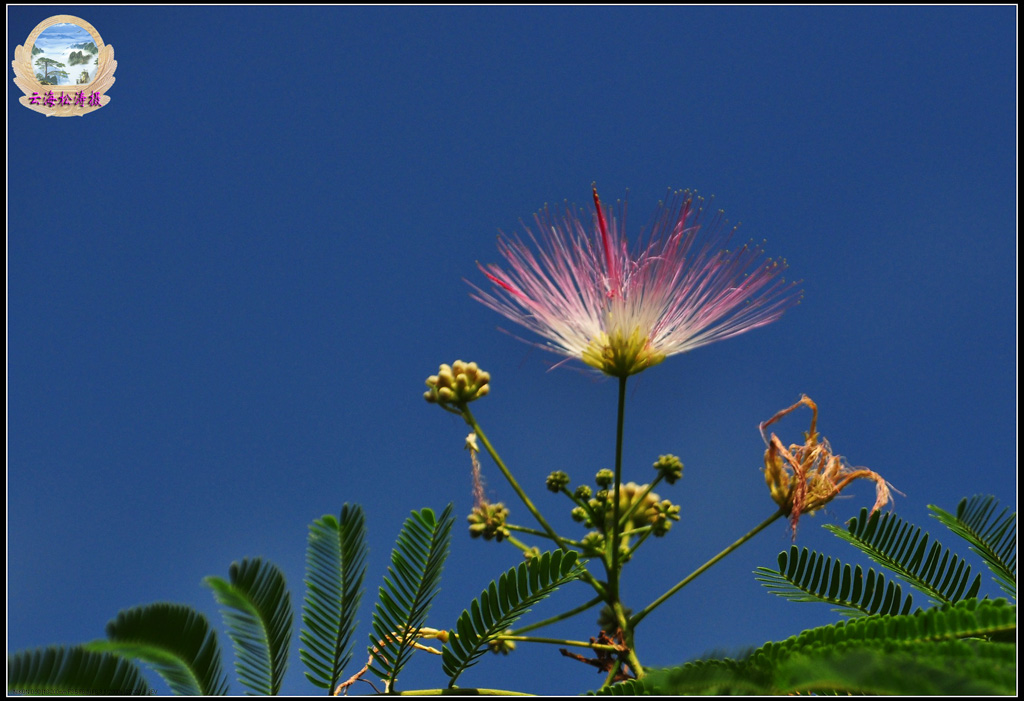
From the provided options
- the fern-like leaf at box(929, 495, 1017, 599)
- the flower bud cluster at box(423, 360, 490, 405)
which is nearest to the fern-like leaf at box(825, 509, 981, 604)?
the fern-like leaf at box(929, 495, 1017, 599)

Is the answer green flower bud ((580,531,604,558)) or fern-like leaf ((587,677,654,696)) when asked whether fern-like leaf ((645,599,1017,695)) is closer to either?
fern-like leaf ((587,677,654,696))

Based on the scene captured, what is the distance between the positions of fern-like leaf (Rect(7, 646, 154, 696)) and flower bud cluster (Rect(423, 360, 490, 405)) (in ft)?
4.60

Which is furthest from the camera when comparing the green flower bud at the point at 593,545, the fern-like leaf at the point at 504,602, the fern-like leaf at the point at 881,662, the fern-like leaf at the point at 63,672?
the green flower bud at the point at 593,545

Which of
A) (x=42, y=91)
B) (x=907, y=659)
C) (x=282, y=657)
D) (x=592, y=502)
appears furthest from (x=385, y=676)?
(x=42, y=91)

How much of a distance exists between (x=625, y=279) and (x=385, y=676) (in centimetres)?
171

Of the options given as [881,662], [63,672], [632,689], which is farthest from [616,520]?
[63,672]

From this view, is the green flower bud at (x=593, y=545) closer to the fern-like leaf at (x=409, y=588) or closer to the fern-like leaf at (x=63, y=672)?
the fern-like leaf at (x=409, y=588)

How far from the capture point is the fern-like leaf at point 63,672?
1427mm

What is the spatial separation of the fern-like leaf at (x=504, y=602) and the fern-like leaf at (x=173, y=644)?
2.03ft

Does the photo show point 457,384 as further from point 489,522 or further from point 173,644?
point 173,644

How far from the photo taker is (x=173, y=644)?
163 centimetres

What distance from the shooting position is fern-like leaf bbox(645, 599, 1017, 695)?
1.23 metres

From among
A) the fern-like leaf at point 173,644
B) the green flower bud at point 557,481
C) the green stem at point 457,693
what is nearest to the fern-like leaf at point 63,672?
the fern-like leaf at point 173,644

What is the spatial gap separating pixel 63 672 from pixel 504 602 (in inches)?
41.5
